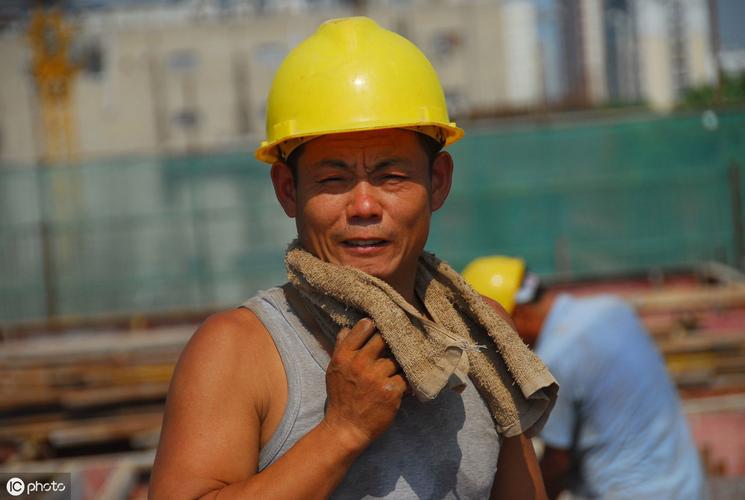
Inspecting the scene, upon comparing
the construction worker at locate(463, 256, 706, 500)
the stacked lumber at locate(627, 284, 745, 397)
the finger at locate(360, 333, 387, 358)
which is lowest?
the stacked lumber at locate(627, 284, 745, 397)

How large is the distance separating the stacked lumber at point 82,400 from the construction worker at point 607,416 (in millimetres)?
5500

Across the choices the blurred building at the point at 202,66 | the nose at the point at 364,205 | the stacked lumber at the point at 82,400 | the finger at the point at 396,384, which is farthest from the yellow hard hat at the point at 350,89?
the blurred building at the point at 202,66

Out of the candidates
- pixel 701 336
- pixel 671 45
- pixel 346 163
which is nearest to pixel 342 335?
pixel 346 163

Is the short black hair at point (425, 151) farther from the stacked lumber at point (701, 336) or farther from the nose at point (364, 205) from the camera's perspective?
the stacked lumber at point (701, 336)

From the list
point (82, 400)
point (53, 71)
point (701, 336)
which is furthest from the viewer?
point (53, 71)

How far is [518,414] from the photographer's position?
2.13m

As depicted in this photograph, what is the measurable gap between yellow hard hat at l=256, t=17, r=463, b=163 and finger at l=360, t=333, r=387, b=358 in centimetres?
42

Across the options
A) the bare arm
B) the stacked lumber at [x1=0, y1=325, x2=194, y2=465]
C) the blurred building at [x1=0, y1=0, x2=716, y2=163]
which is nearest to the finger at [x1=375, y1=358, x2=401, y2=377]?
the bare arm

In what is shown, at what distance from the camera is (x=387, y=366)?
188cm

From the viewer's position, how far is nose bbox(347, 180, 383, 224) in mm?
2025

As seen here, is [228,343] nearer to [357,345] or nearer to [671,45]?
[357,345]

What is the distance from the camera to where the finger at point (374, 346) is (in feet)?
6.14

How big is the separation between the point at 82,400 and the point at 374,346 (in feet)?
29.7

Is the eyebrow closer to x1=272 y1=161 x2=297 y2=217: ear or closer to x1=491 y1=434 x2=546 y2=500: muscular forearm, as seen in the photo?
x1=272 y1=161 x2=297 y2=217: ear
